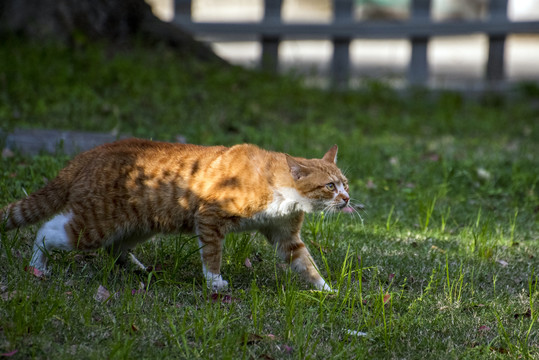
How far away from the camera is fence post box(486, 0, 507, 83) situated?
11.1m

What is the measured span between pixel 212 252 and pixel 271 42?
26.6 ft

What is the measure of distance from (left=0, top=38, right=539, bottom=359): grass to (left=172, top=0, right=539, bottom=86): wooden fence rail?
93cm

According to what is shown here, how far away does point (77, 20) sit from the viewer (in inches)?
366

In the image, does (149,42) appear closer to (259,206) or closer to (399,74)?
(399,74)

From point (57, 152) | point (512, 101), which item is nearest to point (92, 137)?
point (57, 152)

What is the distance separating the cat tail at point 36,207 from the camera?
3.97 m

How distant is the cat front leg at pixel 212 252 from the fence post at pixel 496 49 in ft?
29.0

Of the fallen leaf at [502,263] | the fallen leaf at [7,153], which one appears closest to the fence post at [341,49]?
the fallen leaf at [7,153]

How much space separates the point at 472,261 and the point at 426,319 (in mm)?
1174

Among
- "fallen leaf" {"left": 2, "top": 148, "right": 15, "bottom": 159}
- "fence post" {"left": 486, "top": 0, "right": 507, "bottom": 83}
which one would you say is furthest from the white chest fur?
"fence post" {"left": 486, "top": 0, "right": 507, "bottom": 83}

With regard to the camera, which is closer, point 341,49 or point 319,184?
point 319,184

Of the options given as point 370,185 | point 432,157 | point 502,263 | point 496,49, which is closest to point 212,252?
point 502,263

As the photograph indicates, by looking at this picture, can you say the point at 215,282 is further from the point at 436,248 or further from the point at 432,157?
the point at 432,157

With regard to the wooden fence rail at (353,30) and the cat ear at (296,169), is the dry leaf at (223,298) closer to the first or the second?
the cat ear at (296,169)
